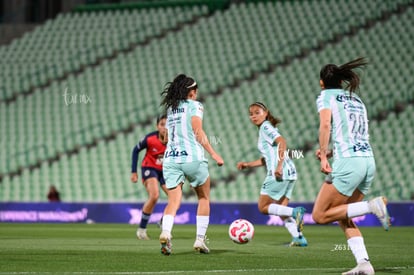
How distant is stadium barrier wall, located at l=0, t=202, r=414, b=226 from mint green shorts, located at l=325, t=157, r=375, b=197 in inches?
568

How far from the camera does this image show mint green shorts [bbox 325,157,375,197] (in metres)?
9.35

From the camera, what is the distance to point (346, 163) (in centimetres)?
941

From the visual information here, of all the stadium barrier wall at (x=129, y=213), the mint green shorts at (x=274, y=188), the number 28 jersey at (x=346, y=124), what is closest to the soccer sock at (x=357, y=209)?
the number 28 jersey at (x=346, y=124)

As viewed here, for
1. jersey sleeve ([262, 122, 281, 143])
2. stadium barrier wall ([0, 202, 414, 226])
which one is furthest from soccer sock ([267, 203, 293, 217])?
stadium barrier wall ([0, 202, 414, 226])

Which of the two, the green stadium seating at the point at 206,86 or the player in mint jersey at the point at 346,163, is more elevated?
the green stadium seating at the point at 206,86

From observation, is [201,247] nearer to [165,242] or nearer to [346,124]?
[165,242]

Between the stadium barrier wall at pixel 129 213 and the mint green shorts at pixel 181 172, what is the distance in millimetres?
12071

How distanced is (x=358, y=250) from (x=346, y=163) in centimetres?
89

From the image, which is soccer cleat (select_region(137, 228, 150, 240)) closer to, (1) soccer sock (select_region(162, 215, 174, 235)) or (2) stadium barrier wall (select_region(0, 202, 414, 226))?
(1) soccer sock (select_region(162, 215, 174, 235))

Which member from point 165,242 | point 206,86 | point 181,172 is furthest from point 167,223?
point 206,86

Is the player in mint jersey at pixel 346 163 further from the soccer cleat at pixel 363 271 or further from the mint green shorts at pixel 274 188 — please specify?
the mint green shorts at pixel 274 188

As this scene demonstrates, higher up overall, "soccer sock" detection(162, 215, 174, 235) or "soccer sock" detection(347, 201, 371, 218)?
"soccer sock" detection(162, 215, 174, 235)

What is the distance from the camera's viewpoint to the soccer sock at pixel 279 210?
47.5 ft

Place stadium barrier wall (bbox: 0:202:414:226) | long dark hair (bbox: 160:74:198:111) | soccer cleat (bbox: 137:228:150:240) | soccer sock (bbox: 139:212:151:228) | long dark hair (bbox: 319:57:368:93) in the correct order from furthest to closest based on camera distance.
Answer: stadium barrier wall (bbox: 0:202:414:226) < soccer sock (bbox: 139:212:151:228) < soccer cleat (bbox: 137:228:150:240) < long dark hair (bbox: 160:74:198:111) < long dark hair (bbox: 319:57:368:93)
